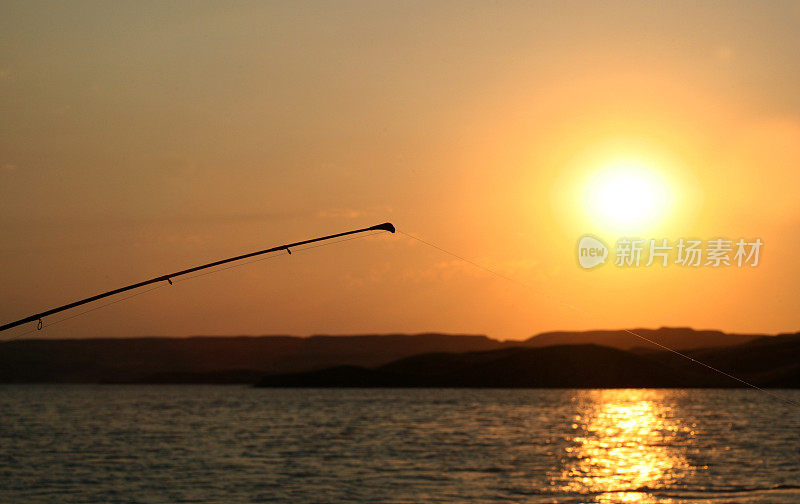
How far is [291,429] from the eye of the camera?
84.2 metres

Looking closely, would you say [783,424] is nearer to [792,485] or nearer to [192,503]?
[792,485]

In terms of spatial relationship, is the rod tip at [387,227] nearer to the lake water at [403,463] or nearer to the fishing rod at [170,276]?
the fishing rod at [170,276]

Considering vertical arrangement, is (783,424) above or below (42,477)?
above

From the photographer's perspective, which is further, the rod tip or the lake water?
the lake water

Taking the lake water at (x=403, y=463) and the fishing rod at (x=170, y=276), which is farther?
the lake water at (x=403, y=463)

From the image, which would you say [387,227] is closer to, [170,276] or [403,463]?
[170,276]

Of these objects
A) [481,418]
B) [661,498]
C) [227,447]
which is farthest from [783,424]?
[661,498]

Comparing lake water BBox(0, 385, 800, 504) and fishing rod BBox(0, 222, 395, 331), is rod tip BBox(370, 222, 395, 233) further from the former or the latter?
lake water BBox(0, 385, 800, 504)

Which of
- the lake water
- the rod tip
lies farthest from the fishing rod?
the lake water

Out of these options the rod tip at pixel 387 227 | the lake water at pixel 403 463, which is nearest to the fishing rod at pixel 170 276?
the rod tip at pixel 387 227

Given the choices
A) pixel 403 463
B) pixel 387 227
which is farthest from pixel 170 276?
pixel 403 463

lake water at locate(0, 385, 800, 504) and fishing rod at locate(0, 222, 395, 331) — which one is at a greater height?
fishing rod at locate(0, 222, 395, 331)

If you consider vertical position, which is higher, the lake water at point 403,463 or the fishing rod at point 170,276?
the fishing rod at point 170,276

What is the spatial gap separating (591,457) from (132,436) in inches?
1465
